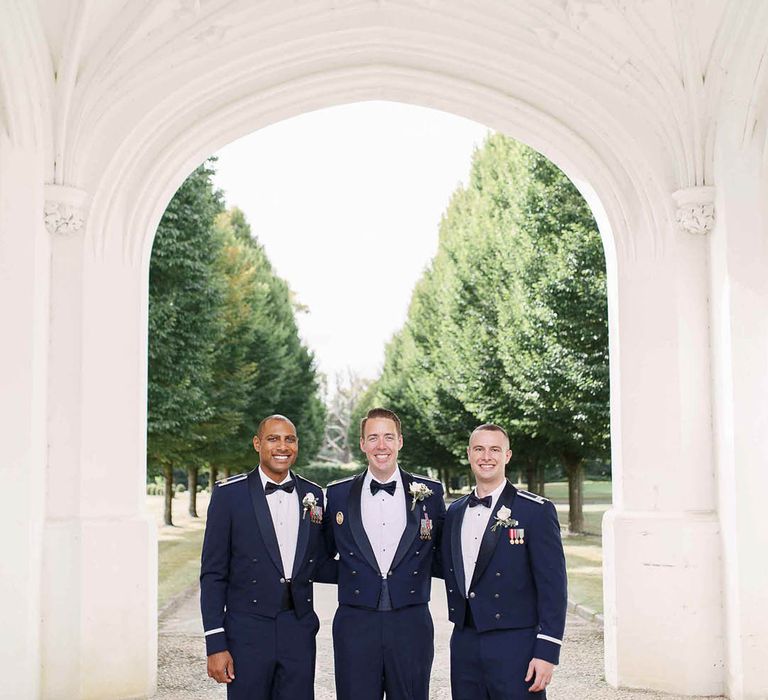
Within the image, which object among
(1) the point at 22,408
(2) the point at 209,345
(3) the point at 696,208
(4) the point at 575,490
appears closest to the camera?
(1) the point at 22,408

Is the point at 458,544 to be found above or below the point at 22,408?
below

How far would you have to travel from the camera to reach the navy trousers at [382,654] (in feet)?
14.0

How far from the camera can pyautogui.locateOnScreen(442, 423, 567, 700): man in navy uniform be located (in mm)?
4102

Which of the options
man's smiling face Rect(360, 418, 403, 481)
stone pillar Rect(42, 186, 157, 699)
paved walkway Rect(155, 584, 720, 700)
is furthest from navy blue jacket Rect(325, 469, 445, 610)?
stone pillar Rect(42, 186, 157, 699)

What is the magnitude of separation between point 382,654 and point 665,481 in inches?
153

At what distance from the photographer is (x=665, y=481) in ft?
24.6

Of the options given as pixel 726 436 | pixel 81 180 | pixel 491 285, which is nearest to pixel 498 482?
pixel 726 436

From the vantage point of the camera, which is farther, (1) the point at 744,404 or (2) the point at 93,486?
(2) the point at 93,486

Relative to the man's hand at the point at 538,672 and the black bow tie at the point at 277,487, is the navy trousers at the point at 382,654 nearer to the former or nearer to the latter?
the man's hand at the point at 538,672

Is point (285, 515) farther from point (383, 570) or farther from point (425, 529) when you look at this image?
point (425, 529)

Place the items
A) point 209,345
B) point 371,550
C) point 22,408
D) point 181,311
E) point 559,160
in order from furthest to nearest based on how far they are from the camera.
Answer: point 209,345 → point 181,311 → point 559,160 → point 22,408 → point 371,550

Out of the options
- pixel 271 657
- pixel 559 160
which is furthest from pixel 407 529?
pixel 559 160

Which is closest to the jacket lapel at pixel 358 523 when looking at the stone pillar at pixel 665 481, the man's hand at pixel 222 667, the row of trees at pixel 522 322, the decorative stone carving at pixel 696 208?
the man's hand at pixel 222 667

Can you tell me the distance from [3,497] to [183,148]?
10.1 feet
